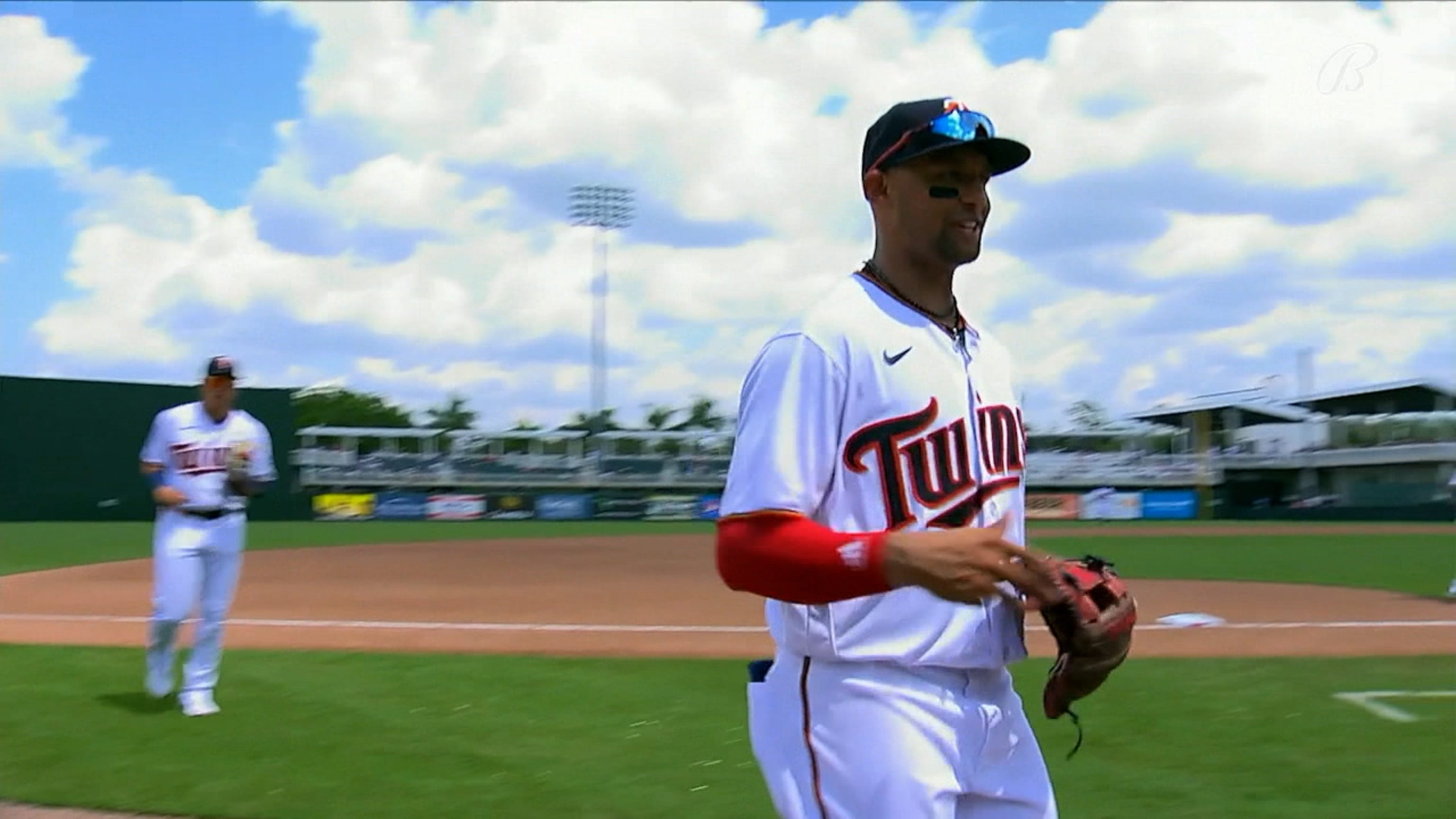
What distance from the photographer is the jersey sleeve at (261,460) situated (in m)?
7.58

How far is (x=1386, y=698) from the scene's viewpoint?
7992mm

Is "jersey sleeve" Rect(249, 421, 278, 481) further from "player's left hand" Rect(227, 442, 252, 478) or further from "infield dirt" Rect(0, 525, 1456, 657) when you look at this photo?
"infield dirt" Rect(0, 525, 1456, 657)

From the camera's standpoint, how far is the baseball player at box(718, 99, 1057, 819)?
6.91ft

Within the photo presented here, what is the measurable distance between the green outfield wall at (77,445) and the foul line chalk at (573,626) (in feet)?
85.0

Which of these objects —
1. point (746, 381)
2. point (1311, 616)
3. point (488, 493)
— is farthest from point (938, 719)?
point (488, 493)

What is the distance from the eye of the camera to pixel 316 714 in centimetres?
747

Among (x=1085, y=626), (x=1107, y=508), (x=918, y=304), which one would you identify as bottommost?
(x=1107, y=508)

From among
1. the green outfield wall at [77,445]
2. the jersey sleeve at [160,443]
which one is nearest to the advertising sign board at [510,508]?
the green outfield wall at [77,445]

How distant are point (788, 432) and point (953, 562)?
0.35 m

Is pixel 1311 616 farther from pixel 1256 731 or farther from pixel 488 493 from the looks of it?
pixel 488 493

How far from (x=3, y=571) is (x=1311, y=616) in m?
17.4

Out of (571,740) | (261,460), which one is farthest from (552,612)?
(571,740)

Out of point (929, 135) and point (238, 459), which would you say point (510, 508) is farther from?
point (929, 135)

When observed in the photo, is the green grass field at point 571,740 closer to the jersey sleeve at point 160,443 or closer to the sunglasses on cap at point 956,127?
the jersey sleeve at point 160,443
